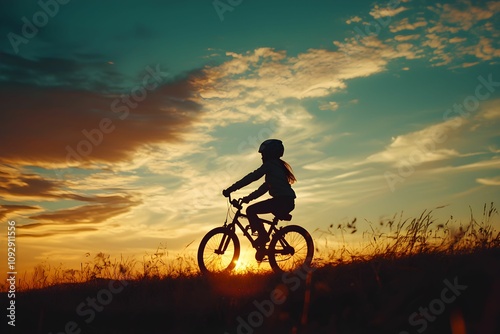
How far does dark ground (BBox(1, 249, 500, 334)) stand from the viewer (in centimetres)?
501

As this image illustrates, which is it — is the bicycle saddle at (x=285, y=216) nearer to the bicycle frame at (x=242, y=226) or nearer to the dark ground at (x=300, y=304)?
the bicycle frame at (x=242, y=226)

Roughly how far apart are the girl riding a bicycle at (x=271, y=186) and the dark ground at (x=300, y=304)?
2621 millimetres

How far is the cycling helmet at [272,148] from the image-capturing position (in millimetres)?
10500

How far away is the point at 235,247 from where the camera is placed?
10.9 meters

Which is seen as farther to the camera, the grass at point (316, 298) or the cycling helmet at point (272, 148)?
the cycling helmet at point (272, 148)

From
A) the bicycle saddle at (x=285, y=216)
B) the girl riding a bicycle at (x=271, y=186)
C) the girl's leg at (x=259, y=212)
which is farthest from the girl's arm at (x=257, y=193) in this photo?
the bicycle saddle at (x=285, y=216)

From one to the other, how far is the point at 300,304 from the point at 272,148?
5115mm

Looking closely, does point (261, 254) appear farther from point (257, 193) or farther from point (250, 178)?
point (250, 178)

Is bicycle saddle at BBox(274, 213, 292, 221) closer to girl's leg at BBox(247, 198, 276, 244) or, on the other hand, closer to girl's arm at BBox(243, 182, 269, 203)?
girl's leg at BBox(247, 198, 276, 244)

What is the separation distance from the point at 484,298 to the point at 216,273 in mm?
5904

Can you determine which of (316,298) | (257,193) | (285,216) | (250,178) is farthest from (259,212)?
(316,298)

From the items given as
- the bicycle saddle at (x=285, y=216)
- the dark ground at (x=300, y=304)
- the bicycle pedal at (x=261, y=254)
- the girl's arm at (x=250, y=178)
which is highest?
the girl's arm at (x=250, y=178)

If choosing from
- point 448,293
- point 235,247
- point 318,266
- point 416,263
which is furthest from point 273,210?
point 448,293

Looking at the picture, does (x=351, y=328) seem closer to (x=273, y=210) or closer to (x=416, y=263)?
(x=416, y=263)
